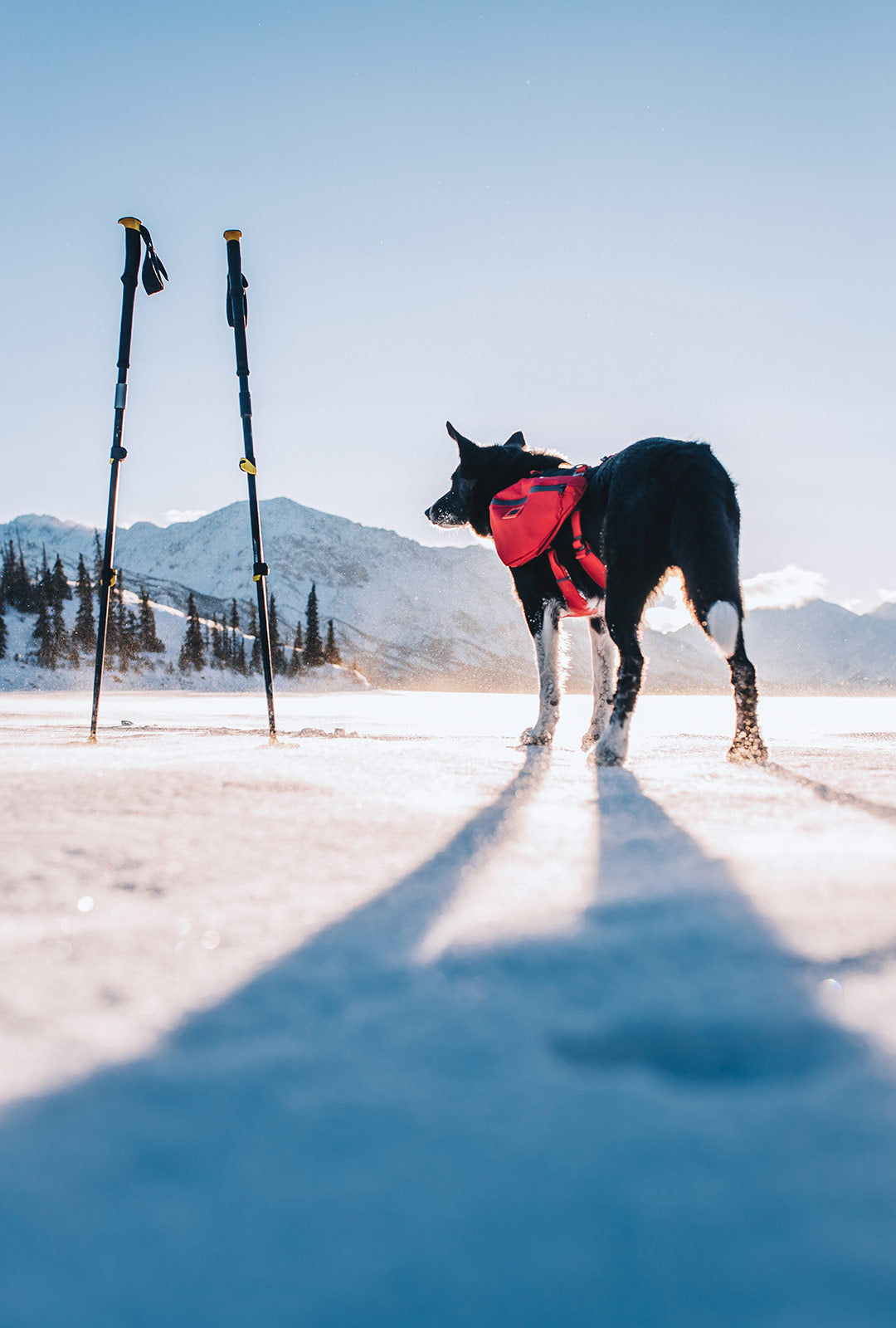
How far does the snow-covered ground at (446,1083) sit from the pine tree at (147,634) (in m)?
68.9

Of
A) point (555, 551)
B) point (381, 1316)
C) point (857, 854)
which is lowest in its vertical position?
point (381, 1316)

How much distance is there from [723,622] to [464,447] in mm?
3139

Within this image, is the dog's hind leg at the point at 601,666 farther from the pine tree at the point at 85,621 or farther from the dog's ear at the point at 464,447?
the pine tree at the point at 85,621

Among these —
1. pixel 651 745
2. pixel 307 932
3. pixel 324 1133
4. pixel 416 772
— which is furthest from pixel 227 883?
pixel 651 745

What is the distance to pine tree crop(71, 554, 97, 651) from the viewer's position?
57188 mm

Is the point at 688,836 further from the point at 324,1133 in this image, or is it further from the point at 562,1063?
the point at 324,1133

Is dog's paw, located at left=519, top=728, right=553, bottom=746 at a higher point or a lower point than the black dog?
lower

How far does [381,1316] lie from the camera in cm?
48

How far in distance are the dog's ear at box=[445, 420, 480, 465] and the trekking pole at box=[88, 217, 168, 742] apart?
2.46 m

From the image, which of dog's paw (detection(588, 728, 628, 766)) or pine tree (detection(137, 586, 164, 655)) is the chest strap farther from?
pine tree (detection(137, 586, 164, 655))

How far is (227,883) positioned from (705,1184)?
857 mm

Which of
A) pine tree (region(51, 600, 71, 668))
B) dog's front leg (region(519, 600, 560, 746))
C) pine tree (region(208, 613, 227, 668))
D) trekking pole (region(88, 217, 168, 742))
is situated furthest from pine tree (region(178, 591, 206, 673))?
dog's front leg (region(519, 600, 560, 746))

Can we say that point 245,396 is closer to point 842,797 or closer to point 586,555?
point 586,555

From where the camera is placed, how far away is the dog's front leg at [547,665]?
4.46 m
